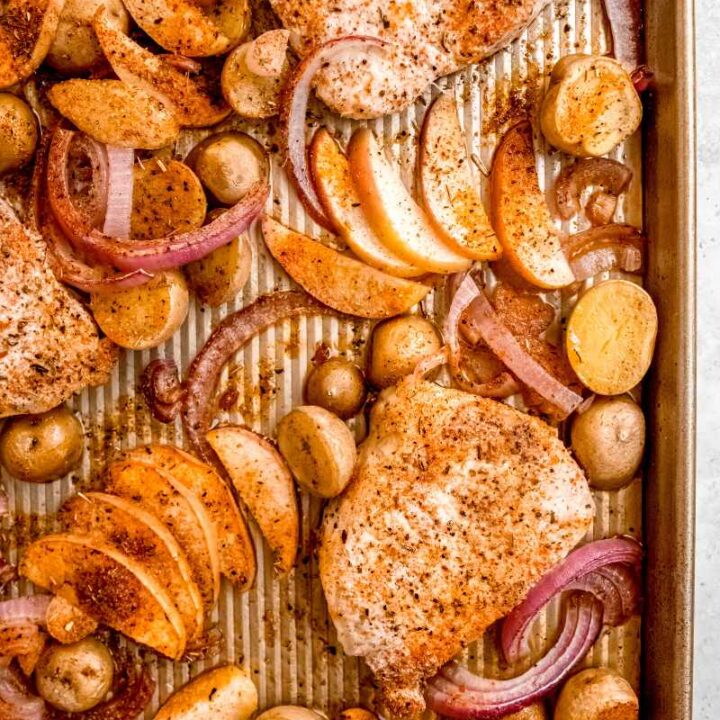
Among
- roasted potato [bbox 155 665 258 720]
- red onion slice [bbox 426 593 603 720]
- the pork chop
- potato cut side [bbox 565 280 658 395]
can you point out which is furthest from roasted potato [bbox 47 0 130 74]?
red onion slice [bbox 426 593 603 720]

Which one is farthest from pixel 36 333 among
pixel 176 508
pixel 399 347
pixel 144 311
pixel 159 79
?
pixel 399 347

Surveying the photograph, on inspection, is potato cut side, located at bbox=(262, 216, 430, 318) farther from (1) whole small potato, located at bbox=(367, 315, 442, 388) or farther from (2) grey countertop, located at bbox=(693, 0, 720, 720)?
(2) grey countertop, located at bbox=(693, 0, 720, 720)

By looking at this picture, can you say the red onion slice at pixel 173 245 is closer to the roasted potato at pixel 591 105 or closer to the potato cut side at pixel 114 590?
the potato cut side at pixel 114 590

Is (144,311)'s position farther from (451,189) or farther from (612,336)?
(612,336)

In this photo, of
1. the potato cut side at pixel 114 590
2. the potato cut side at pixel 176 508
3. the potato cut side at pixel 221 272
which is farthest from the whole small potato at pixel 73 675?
the potato cut side at pixel 221 272

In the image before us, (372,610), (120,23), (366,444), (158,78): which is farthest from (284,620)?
(120,23)

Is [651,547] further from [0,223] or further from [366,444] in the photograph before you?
[0,223]

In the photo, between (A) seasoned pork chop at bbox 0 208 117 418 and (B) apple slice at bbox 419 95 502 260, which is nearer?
(A) seasoned pork chop at bbox 0 208 117 418
